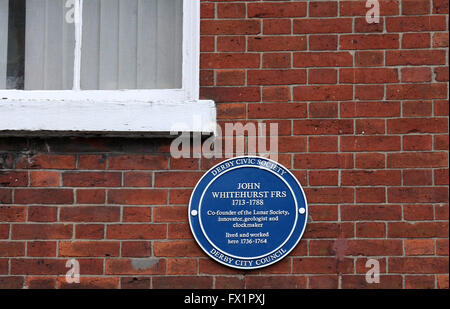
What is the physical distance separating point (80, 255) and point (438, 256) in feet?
5.95

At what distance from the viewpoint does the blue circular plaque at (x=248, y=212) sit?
3.39m

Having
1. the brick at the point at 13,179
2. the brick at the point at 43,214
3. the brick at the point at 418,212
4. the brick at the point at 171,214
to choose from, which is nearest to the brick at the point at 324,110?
the brick at the point at 418,212

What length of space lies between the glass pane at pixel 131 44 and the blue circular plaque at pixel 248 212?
62 centimetres

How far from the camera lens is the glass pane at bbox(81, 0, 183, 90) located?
365 cm

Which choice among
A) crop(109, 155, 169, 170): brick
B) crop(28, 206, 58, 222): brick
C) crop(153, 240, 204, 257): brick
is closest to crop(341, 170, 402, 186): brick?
crop(153, 240, 204, 257): brick

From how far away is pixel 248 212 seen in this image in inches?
134

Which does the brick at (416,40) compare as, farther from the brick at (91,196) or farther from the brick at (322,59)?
the brick at (91,196)

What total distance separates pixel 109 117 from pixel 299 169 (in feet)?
3.29

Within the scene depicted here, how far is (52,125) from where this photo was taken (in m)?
3.41

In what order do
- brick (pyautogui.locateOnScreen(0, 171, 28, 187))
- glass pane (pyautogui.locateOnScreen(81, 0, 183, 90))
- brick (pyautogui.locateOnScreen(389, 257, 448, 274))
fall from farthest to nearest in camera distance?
glass pane (pyautogui.locateOnScreen(81, 0, 183, 90)), brick (pyautogui.locateOnScreen(0, 171, 28, 187)), brick (pyautogui.locateOnScreen(389, 257, 448, 274))

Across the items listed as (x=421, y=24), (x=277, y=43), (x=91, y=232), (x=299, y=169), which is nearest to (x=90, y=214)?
(x=91, y=232)

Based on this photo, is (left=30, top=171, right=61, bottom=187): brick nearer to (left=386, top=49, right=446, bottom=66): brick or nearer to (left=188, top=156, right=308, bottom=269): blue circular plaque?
(left=188, top=156, right=308, bottom=269): blue circular plaque

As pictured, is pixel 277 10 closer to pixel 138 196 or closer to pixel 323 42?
pixel 323 42

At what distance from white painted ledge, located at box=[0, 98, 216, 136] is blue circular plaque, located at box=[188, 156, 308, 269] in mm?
276
